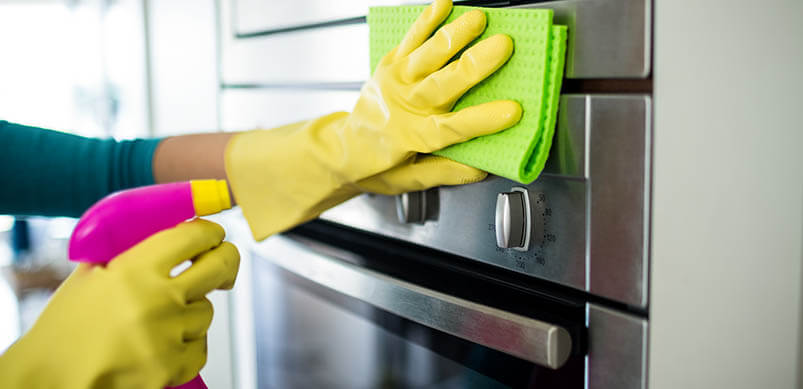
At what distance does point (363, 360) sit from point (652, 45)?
554mm

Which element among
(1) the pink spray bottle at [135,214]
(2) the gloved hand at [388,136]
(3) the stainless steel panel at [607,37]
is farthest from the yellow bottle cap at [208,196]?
(3) the stainless steel panel at [607,37]

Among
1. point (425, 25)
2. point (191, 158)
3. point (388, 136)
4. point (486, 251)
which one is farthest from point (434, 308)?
point (191, 158)

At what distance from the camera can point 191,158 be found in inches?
34.6

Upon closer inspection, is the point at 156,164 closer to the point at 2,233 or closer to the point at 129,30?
the point at 129,30

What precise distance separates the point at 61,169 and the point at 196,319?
412 mm

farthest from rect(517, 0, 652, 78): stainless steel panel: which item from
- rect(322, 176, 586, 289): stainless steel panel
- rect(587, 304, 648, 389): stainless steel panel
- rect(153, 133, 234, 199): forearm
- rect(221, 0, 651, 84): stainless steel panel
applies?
rect(153, 133, 234, 199): forearm

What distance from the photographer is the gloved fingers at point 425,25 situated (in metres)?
0.60

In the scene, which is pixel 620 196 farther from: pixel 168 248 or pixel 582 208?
pixel 168 248

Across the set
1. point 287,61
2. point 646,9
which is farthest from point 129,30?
point 646,9

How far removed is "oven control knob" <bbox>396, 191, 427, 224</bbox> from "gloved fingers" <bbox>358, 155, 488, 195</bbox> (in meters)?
0.01

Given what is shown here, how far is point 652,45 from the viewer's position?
1.65 ft

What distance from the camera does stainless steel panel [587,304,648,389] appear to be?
543mm

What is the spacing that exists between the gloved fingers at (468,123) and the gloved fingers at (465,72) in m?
0.02

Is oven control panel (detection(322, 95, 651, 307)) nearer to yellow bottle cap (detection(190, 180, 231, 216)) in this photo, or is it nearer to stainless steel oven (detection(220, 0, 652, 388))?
stainless steel oven (detection(220, 0, 652, 388))
